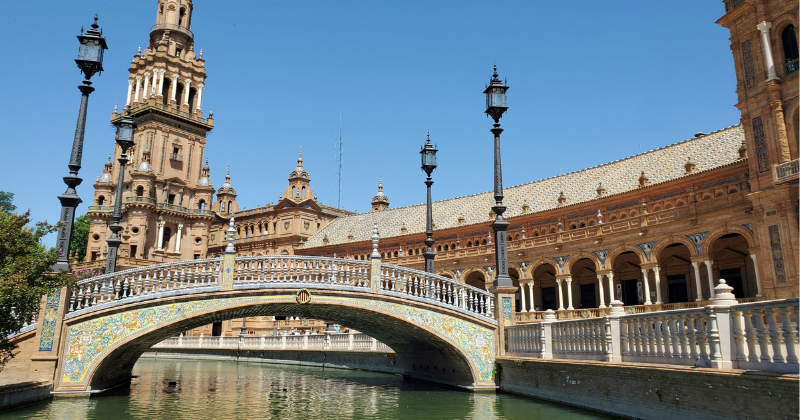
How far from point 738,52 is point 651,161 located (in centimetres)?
1256

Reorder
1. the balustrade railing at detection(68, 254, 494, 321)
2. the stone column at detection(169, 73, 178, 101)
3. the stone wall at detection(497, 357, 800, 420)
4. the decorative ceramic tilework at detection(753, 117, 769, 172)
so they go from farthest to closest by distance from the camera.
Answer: the stone column at detection(169, 73, 178, 101) → the decorative ceramic tilework at detection(753, 117, 769, 172) → the balustrade railing at detection(68, 254, 494, 321) → the stone wall at detection(497, 357, 800, 420)

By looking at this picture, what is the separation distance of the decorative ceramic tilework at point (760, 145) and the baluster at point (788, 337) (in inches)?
807

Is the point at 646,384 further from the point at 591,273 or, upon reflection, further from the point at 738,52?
the point at 591,273

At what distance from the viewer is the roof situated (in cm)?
3397

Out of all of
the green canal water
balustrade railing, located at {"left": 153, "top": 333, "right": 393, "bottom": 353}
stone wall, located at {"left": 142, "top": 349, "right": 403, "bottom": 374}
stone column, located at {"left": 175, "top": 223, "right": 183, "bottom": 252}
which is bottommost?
the green canal water

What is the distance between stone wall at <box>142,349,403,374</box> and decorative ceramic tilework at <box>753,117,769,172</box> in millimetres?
18057

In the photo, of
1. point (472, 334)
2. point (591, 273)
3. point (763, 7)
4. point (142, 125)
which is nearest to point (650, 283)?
point (591, 273)

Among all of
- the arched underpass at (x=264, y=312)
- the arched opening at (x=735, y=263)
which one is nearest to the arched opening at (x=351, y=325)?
the arched underpass at (x=264, y=312)

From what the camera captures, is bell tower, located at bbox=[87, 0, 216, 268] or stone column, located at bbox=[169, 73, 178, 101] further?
stone column, located at bbox=[169, 73, 178, 101]

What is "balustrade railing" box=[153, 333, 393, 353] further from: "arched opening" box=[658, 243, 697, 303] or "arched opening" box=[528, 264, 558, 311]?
"arched opening" box=[658, 243, 697, 303]

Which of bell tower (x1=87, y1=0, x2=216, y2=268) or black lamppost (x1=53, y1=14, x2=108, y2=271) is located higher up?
bell tower (x1=87, y1=0, x2=216, y2=268)

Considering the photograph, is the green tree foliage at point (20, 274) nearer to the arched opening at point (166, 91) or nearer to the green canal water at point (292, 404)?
the green canal water at point (292, 404)

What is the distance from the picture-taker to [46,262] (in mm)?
12055

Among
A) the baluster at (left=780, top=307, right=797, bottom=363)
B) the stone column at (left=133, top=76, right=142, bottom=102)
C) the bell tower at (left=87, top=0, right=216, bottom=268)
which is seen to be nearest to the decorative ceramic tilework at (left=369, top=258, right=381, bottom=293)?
the baluster at (left=780, top=307, right=797, bottom=363)
